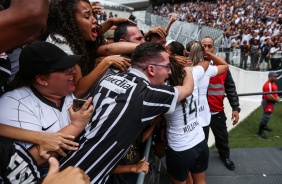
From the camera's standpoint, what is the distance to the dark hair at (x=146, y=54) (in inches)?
82.4

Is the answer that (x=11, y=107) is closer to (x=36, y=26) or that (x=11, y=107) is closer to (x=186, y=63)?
(x=36, y=26)

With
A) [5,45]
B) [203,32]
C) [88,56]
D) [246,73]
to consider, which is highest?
[5,45]

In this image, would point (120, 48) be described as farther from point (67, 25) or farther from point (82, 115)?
point (82, 115)

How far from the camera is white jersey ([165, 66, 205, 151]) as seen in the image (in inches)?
106

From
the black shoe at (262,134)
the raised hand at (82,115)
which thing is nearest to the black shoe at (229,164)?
the black shoe at (262,134)

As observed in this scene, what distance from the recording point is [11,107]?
1.56 m

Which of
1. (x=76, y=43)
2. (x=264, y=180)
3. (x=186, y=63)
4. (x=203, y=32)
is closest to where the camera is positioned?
(x=76, y=43)

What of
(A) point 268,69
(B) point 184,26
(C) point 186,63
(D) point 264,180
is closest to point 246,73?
(A) point 268,69

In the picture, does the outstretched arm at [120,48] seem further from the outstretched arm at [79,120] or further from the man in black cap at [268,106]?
the man in black cap at [268,106]

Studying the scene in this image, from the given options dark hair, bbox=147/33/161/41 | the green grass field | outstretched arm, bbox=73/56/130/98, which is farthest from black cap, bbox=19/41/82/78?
the green grass field

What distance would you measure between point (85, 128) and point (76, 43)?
2.41 feet

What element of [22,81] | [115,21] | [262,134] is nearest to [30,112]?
[22,81]

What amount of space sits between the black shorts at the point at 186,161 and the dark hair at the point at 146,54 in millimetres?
1126

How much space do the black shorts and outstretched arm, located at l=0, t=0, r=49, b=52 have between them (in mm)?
2161
